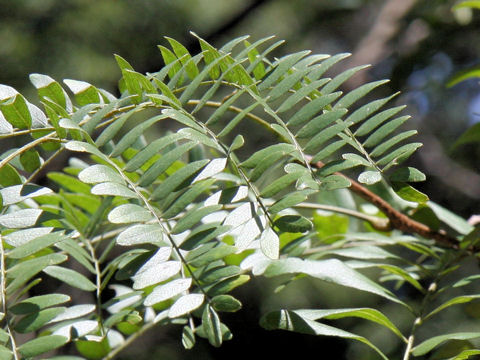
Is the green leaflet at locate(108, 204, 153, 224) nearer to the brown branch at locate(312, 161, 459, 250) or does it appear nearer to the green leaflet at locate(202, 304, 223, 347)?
the green leaflet at locate(202, 304, 223, 347)

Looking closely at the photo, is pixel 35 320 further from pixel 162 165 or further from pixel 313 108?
pixel 313 108

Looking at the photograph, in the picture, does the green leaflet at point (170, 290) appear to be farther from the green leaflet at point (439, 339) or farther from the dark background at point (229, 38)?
the dark background at point (229, 38)

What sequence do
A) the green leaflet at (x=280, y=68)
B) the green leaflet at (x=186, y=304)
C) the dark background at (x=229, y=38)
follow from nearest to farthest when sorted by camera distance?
the green leaflet at (x=186, y=304)
the green leaflet at (x=280, y=68)
the dark background at (x=229, y=38)

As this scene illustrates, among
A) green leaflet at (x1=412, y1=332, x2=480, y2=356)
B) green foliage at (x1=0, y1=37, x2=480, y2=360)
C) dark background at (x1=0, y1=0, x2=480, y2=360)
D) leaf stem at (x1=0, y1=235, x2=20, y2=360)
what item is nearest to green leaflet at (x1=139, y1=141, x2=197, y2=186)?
green foliage at (x1=0, y1=37, x2=480, y2=360)

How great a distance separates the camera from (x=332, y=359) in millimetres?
2562

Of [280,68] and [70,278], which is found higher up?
[280,68]

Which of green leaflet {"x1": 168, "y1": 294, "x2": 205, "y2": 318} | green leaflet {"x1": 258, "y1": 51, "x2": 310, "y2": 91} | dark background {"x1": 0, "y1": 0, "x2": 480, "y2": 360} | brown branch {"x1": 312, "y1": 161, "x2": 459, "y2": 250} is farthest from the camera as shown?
dark background {"x1": 0, "y1": 0, "x2": 480, "y2": 360}

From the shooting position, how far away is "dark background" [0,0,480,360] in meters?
2.34

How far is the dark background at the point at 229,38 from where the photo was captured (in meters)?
2.34

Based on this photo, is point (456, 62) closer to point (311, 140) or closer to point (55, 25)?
point (311, 140)

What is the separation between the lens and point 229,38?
263cm

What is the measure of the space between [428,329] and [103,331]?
6.46ft

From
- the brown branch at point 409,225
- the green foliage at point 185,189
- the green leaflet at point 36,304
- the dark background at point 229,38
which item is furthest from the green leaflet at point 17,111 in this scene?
the dark background at point 229,38

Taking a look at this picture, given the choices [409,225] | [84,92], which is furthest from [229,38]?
[84,92]
